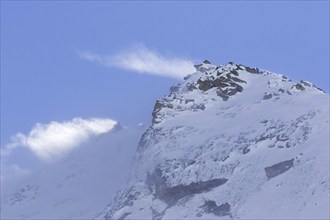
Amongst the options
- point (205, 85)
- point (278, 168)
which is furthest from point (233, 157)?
point (205, 85)

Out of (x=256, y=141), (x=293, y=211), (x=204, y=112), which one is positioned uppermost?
(x=204, y=112)

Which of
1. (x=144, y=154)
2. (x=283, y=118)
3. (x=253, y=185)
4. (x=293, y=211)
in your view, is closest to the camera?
(x=293, y=211)

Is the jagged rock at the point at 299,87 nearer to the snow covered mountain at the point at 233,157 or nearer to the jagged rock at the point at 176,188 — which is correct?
the snow covered mountain at the point at 233,157

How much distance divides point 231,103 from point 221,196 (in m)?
31.5

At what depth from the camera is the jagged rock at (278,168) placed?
523 ft

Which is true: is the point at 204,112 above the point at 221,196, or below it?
above

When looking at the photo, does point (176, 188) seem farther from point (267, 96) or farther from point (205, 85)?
point (205, 85)

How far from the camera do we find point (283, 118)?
17250 cm

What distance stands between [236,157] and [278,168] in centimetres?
966

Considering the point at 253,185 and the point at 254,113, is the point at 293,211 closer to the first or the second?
the point at 253,185

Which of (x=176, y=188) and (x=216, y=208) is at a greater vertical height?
(x=176, y=188)

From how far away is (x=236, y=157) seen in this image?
552 ft

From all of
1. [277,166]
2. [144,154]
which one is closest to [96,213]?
[144,154]

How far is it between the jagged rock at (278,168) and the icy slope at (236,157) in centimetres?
13
